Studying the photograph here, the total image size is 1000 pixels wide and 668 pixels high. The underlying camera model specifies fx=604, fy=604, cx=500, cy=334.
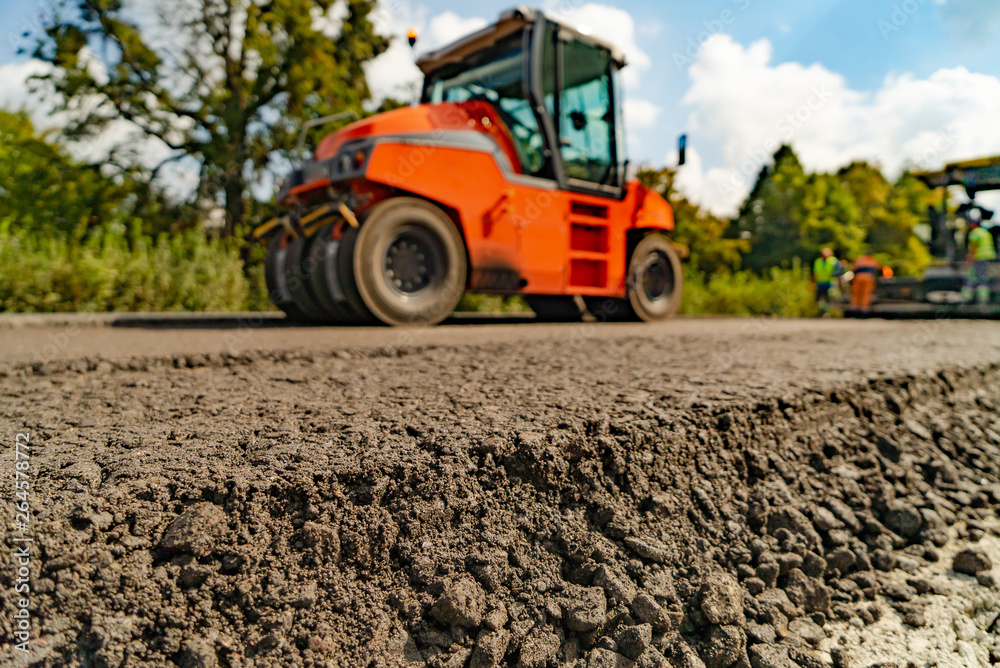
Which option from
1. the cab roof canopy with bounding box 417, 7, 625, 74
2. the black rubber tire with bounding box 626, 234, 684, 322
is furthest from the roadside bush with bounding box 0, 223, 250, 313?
the black rubber tire with bounding box 626, 234, 684, 322

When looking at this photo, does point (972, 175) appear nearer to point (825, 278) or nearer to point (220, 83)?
point (825, 278)

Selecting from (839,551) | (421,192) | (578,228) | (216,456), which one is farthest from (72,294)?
(839,551)

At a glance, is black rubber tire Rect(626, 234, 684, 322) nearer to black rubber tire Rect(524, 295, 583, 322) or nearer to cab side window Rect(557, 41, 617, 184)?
black rubber tire Rect(524, 295, 583, 322)

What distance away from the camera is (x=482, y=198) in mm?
4996

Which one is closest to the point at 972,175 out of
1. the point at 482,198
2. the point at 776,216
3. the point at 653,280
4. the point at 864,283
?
the point at 864,283

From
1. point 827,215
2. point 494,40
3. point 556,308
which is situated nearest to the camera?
point 494,40

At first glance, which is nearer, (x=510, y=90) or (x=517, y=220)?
(x=517, y=220)

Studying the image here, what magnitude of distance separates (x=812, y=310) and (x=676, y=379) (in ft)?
39.2

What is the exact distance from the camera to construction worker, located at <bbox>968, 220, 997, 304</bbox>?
9.15 metres

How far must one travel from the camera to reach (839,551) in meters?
1.70

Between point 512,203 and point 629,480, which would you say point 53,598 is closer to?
point 629,480

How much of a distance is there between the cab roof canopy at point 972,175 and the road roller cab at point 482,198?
521 centimetres

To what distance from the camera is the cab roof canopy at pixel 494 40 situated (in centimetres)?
527

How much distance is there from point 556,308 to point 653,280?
1150mm
